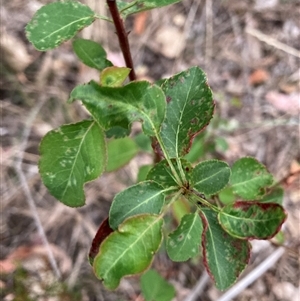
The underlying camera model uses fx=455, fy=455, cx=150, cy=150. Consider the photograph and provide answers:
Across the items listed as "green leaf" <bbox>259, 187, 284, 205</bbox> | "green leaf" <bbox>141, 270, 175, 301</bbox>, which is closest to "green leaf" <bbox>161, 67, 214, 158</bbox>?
"green leaf" <bbox>259, 187, 284, 205</bbox>

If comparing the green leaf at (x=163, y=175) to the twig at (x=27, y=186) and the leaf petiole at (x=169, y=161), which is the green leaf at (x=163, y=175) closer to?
the leaf petiole at (x=169, y=161)

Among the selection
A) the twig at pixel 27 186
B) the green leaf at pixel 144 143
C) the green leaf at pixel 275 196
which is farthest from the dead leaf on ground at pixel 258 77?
the green leaf at pixel 275 196

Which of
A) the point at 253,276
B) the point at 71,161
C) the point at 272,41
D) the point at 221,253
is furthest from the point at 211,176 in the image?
the point at 272,41

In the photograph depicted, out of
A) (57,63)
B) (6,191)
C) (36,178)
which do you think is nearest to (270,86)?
(57,63)

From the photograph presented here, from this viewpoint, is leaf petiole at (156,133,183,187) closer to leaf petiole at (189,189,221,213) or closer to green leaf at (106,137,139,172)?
leaf petiole at (189,189,221,213)

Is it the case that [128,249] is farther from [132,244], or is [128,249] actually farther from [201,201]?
[201,201]

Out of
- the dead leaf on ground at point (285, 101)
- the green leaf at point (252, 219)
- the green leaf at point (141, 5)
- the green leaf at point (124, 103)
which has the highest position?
the green leaf at point (141, 5)
